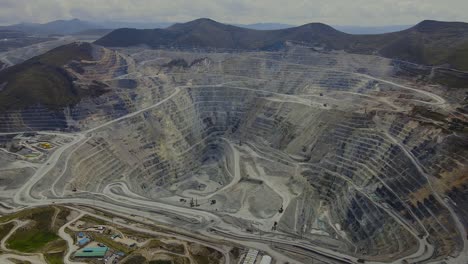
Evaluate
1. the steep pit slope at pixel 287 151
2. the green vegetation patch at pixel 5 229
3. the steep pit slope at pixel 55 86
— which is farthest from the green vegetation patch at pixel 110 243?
the steep pit slope at pixel 55 86

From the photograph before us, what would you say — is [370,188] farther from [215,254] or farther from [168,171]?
[168,171]

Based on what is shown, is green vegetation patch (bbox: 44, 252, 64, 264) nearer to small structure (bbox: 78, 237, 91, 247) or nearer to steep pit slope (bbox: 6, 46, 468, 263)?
small structure (bbox: 78, 237, 91, 247)

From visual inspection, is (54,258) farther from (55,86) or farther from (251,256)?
(55,86)

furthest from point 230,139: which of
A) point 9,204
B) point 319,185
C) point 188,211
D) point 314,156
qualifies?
point 9,204

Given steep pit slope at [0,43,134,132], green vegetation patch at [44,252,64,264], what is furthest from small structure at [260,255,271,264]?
steep pit slope at [0,43,134,132]

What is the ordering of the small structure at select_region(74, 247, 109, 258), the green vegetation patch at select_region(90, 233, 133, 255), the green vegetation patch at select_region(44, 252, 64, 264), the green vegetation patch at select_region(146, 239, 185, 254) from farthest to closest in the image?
the green vegetation patch at select_region(146, 239, 185, 254), the green vegetation patch at select_region(90, 233, 133, 255), the small structure at select_region(74, 247, 109, 258), the green vegetation patch at select_region(44, 252, 64, 264)

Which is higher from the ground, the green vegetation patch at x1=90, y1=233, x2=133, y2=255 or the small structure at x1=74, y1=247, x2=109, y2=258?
the small structure at x1=74, y1=247, x2=109, y2=258
